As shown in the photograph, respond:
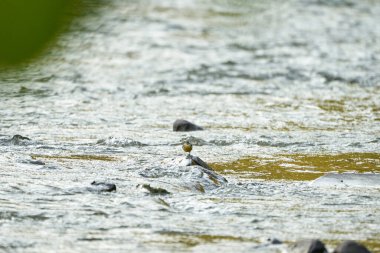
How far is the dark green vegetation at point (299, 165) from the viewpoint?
366cm

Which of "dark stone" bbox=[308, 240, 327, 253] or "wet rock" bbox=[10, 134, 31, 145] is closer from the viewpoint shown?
"dark stone" bbox=[308, 240, 327, 253]

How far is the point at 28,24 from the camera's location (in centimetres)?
44

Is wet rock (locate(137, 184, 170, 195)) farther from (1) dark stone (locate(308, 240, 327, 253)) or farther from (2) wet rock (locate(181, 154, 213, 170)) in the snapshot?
(1) dark stone (locate(308, 240, 327, 253))

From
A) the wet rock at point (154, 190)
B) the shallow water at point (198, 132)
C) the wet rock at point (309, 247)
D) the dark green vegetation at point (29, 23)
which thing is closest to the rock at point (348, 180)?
the shallow water at point (198, 132)

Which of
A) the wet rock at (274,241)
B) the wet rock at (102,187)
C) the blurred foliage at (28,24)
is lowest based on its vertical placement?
the wet rock at (102,187)

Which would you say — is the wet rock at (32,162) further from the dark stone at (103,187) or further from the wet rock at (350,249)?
the wet rock at (350,249)

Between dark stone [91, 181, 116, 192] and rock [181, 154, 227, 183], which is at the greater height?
dark stone [91, 181, 116, 192]

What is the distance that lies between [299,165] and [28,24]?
3.57 m

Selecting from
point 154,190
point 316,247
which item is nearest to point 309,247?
point 316,247

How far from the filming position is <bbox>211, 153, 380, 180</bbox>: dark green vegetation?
144 inches

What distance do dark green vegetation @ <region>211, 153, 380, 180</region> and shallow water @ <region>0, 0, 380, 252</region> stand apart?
15mm

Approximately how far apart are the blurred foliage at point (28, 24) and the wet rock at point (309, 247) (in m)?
1.46

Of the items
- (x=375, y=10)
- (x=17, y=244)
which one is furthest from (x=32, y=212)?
(x=375, y=10)

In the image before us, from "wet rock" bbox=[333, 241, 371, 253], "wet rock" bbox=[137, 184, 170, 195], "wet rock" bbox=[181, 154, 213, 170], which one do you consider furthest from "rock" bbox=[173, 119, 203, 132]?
"wet rock" bbox=[333, 241, 371, 253]
